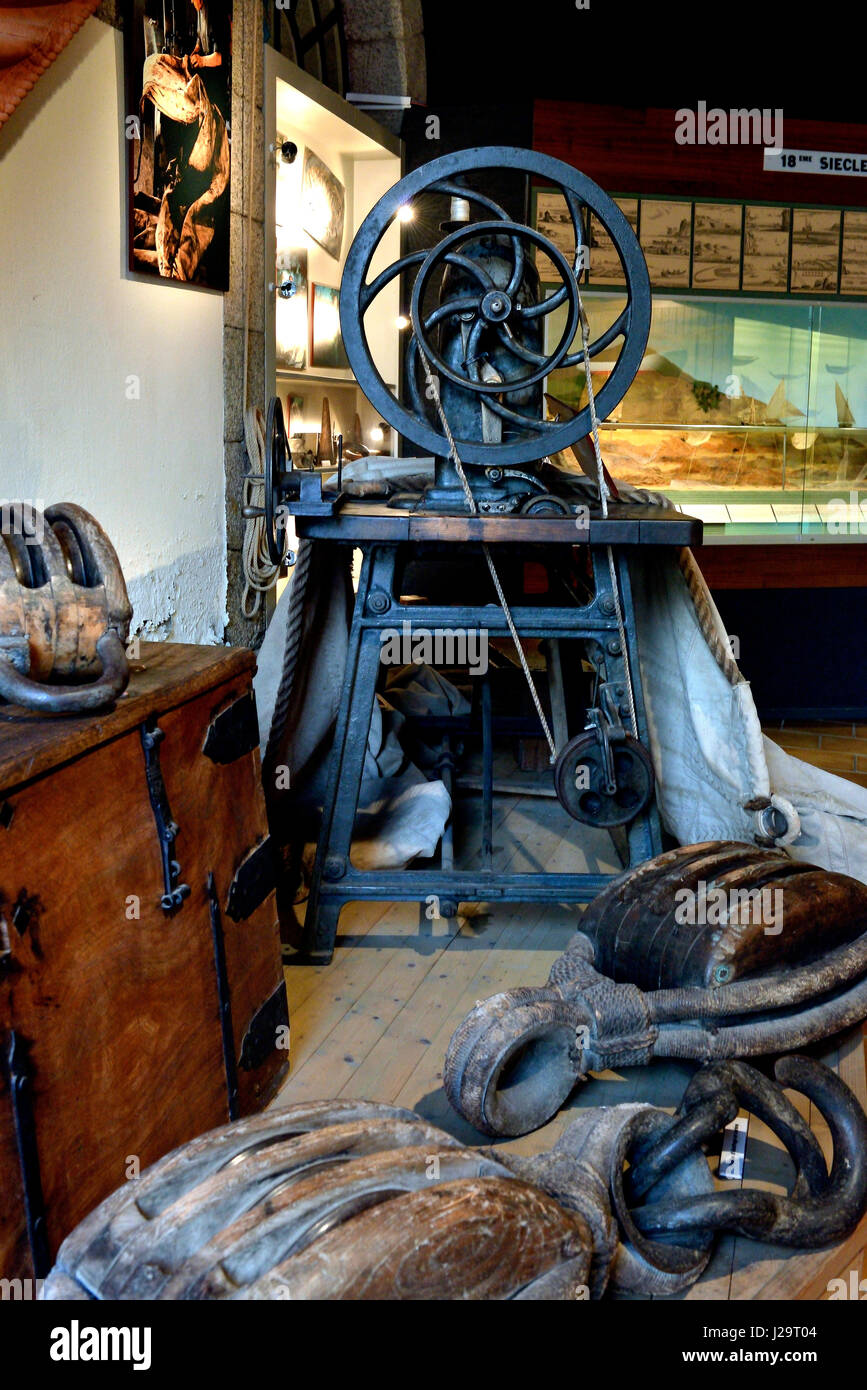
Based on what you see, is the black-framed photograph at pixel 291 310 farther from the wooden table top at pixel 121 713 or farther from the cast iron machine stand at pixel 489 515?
the wooden table top at pixel 121 713

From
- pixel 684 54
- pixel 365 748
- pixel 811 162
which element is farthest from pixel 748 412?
pixel 365 748

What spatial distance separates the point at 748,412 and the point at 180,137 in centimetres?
264

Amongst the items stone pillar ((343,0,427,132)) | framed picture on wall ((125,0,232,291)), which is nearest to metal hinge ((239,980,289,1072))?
framed picture on wall ((125,0,232,291))

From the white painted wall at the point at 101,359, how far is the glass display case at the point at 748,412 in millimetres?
1925

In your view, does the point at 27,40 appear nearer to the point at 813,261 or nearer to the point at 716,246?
the point at 716,246

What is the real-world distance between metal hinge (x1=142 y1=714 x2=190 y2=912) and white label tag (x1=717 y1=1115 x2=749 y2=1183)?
3.06ft

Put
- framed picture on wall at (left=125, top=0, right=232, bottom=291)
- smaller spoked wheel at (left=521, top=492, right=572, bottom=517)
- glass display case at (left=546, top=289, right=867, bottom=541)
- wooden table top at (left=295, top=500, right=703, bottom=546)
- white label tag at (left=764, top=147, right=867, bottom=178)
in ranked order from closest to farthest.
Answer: wooden table top at (left=295, top=500, right=703, bottom=546)
smaller spoked wheel at (left=521, top=492, right=572, bottom=517)
framed picture on wall at (left=125, top=0, right=232, bottom=291)
glass display case at (left=546, top=289, right=867, bottom=541)
white label tag at (left=764, top=147, right=867, bottom=178)

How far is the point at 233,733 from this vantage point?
6.66 ft

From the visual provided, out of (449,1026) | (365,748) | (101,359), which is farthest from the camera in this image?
(101,359)

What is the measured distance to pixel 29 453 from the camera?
2.70 meters

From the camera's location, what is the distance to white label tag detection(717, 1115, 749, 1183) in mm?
2020

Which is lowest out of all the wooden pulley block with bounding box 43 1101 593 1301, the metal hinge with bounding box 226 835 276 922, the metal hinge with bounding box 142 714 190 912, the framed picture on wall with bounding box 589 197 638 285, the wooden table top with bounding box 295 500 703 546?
the wooden pulley block with bounding box 43 1101 593 1301

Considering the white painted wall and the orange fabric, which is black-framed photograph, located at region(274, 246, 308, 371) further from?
the orange fabric

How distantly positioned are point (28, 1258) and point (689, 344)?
4.49 m
